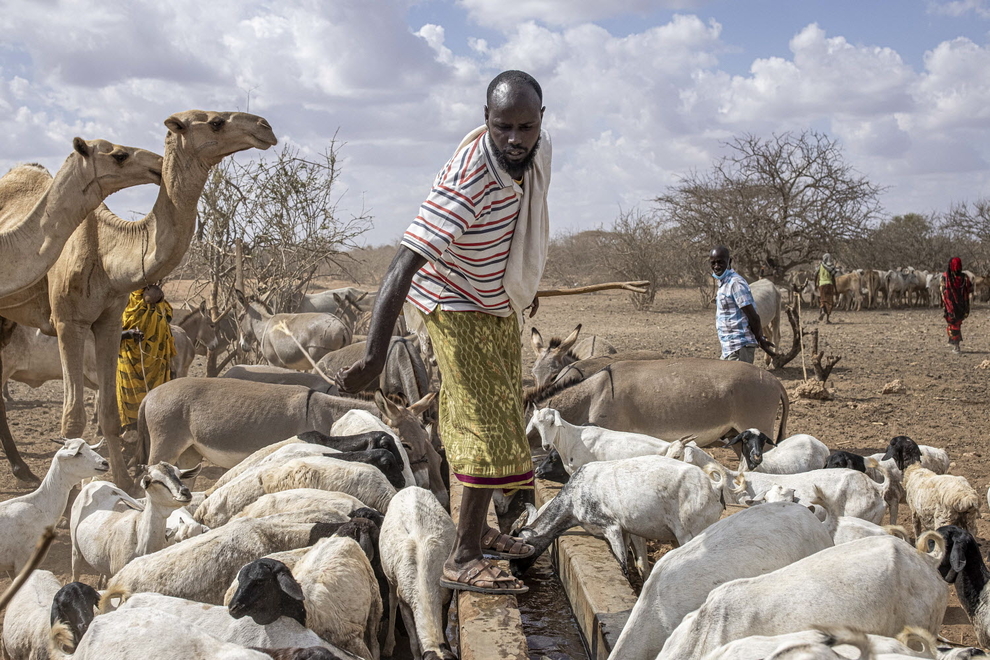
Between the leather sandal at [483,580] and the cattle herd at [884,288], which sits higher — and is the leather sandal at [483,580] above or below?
below

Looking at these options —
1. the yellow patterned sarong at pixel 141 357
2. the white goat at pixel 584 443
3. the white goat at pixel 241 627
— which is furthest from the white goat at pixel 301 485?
the yellow patterned sarong at pixel 141 357

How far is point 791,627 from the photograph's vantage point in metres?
3.03

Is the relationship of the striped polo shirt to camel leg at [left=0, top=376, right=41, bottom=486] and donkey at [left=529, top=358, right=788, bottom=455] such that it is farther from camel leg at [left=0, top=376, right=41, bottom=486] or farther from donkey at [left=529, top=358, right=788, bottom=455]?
camel leg at [left=0, top=376, right=41, bottom=486]

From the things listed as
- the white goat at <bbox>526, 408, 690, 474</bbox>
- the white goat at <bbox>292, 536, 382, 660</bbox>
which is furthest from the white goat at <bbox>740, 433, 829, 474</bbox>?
the white goat at <bbox>292, 536, 382, 660</bbox>

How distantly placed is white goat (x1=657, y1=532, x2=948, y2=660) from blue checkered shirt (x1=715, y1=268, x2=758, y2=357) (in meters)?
5.62

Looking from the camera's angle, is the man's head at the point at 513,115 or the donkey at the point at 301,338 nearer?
the man's head at the point at 513,115

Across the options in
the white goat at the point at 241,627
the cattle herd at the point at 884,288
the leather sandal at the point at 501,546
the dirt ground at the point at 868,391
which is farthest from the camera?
the cattle herd at the point at 884,288

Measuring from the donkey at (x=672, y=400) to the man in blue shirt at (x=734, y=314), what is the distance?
1.24 metres

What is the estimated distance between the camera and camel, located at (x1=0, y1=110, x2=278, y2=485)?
6879 mm

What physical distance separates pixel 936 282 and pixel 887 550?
29953 millimetres

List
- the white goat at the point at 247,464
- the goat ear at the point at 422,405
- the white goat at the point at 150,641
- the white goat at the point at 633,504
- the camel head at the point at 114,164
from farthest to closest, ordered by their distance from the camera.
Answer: the goat ear at the point at 422,405
the camel head at the point at 114,164
the white goat at the point at 247,464
the white goat at the point at 633,504
the white goat at the point at 150,641

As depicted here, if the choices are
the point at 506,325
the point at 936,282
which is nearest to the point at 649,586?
the point at 506,325

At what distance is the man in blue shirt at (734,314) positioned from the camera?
29.1 feet

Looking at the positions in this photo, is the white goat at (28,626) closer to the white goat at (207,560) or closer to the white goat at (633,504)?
the white goat at (207,560)
